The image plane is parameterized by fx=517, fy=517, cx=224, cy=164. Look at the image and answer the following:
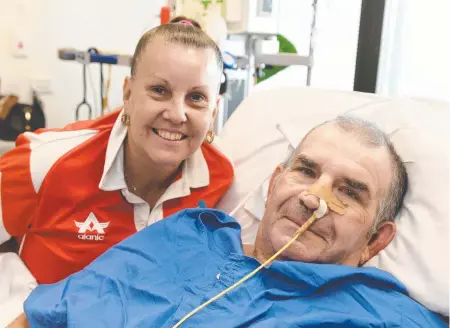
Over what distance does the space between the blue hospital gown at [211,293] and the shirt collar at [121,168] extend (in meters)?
0.24

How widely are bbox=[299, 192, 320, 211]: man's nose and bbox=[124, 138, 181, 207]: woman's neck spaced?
51 centimetres

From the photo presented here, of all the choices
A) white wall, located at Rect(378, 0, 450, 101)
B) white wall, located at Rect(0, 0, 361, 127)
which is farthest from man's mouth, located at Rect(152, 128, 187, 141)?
white wall, located at Rect(0, 0, 361, 127)

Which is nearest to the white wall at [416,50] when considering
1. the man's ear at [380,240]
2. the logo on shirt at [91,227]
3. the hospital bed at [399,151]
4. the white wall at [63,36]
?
the hospital bed at [399,151]

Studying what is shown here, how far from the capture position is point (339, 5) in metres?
2.98

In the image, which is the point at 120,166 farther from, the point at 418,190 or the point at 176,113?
the point at 418,190

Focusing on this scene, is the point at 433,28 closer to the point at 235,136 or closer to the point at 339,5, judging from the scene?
the point at 339,5

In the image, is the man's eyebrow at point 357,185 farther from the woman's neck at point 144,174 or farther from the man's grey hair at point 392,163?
the woman's neck at point 144,174

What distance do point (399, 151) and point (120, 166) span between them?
779 mm

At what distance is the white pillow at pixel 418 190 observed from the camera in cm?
115

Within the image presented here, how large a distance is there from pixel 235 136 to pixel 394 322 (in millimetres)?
997

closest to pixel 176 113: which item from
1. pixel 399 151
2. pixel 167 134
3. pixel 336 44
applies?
pixel 167 134

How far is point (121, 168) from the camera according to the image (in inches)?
59.2

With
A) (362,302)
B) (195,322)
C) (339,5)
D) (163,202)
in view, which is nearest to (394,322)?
(362,302)

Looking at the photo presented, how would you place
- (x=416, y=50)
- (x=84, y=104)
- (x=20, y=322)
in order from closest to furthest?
(x=20, y=322)
(x=416, y=50)
(x=84, y=104)
